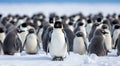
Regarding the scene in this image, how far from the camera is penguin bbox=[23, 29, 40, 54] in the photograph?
1124 centimetres

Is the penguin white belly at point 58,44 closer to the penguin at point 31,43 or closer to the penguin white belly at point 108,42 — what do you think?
the penguin at point 31,43

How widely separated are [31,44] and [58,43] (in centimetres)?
237

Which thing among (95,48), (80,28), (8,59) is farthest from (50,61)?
(80,28)

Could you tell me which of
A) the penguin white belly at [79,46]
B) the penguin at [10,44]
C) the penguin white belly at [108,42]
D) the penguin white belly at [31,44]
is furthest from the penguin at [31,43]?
the penguin white belly at [108,42]

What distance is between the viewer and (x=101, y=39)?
10.8 m

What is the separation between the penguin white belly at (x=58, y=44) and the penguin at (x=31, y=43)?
87.7 inches

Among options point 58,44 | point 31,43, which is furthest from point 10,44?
point 58,44

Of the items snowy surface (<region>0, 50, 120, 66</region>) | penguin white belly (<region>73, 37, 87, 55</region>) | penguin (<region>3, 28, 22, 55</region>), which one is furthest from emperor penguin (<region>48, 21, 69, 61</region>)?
penguin (<region>3, 28, 22, 55</region>)

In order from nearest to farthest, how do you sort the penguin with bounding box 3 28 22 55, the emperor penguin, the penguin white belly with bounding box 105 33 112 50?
1. the emperor penguin
2. the penguin with bounding box 3 28 22 55
3. the penguin white belly with bounding box 105 33 112 50

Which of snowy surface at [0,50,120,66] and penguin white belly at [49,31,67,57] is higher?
penguin white belly at [49,31,67,57]

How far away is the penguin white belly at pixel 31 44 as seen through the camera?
11242 millimetres

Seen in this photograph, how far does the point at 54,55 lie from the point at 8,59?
977 mm

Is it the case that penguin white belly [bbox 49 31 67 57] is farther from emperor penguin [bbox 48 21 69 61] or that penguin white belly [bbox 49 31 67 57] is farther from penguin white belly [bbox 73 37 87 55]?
penguin white belly [bbox 73 37 87 55]

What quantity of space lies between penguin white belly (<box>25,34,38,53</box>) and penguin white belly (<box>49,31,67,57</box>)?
223 cm
